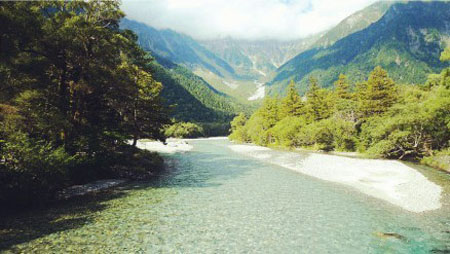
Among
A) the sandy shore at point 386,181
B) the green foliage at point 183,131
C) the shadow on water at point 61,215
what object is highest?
the green foliage at point 183,131

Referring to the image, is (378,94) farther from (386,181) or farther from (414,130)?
(386,181)

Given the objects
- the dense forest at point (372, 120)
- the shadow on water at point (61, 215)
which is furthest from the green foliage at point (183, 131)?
the shadow on water at point (61, 215)

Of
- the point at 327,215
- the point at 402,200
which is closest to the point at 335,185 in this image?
the point at 402,200

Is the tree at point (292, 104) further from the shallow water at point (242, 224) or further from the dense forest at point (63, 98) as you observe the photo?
the shallow water at point (242, 224)

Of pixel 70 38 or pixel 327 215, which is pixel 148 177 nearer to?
pixel 70 38

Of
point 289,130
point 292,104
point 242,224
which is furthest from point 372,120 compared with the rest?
point 242,224

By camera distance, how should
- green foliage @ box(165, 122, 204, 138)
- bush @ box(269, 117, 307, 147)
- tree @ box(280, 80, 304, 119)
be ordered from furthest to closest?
green foliage @ box(165, 122, 204, 138) → tree @ box(280, 80, 304, 119) → bush @ box(269, 117, 307, 147)

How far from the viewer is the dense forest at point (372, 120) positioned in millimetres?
40438

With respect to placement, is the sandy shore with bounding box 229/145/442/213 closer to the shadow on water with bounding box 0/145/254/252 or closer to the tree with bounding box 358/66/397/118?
the shadow on water with bounding box 0/145/254/252

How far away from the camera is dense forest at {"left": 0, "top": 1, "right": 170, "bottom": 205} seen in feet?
56.7

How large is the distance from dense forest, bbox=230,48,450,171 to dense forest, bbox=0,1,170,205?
3754 centimetres

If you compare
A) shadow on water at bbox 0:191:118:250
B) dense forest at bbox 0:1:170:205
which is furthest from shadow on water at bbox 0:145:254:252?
dense forest at bbox 0:1:170:205

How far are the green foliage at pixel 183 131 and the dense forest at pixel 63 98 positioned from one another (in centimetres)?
11901

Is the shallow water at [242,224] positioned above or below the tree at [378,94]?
below
